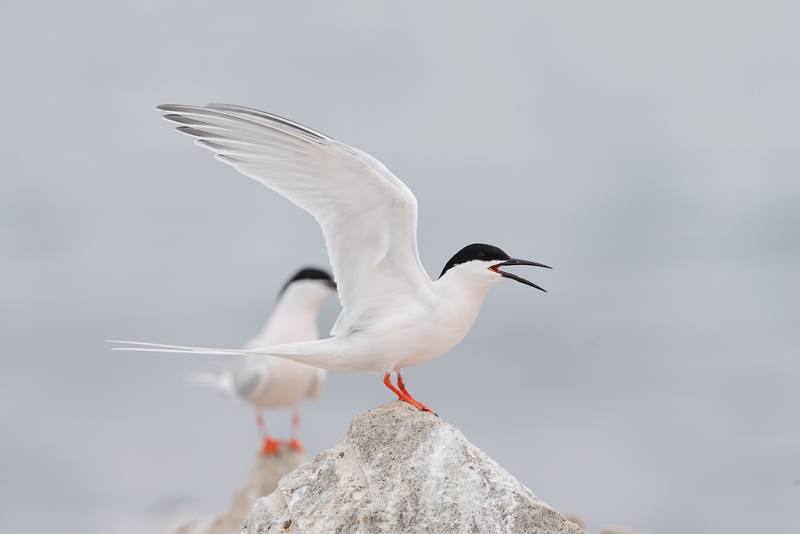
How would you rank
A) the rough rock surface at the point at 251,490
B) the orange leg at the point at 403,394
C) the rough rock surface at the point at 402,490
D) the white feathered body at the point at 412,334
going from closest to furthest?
1. the rough rock surface at the point at 402,490
2. the orange leg at the point at 403,394
3. the white feathered body at the point at 412,334
4. the rough rock surface at the point at 251,490

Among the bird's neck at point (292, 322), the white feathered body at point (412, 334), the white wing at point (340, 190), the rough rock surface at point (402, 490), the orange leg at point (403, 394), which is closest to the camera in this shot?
the rough rock surface at point (402, 490)

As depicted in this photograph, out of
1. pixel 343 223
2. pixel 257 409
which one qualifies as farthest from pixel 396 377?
pixel 257 409

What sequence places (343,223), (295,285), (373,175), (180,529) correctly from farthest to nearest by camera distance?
(295,285), (180,529), (343,223), (373,175)

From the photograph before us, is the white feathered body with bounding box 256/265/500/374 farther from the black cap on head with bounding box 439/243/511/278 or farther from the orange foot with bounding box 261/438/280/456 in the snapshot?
the orange foot with bounding box 261/438/280/456

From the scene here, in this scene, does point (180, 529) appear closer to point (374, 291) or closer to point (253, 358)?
point (253, 358)

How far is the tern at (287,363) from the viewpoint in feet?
38.9

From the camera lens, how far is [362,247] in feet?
19.4

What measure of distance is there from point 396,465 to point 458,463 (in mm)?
356

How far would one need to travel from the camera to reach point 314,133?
551 cm

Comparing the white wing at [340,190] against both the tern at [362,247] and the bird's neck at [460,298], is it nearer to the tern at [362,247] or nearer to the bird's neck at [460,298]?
the tern at [362,247]

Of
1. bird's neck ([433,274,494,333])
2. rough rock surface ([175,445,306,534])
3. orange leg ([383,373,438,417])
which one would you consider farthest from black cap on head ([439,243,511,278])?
rough rock surface ([175,445,306,534])

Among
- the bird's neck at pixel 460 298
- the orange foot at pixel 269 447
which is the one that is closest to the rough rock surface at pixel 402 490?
the bird's neck at pixel 460 298

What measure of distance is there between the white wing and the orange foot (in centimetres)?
521

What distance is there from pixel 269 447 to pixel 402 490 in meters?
6.40
